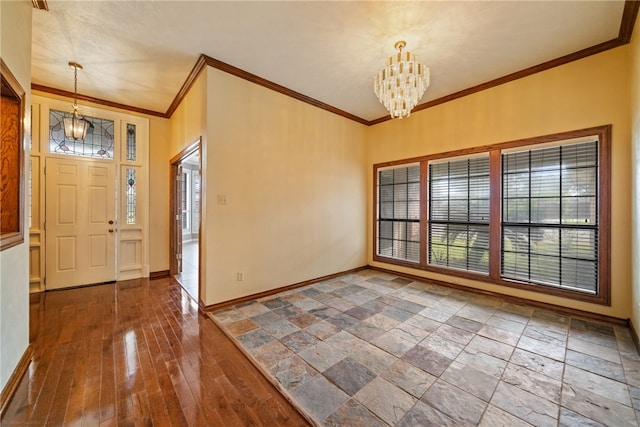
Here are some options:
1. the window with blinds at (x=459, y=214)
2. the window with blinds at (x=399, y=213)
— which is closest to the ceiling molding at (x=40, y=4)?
the window with blinds at (x=399, y=213)

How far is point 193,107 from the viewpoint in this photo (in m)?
3.49

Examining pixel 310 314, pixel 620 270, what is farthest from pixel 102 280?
pixel 620 270

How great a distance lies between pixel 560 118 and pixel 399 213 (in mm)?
2560

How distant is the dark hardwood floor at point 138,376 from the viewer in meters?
1.55

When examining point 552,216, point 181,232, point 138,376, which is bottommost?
point 138,376

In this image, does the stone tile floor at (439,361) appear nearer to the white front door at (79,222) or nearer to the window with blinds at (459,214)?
the window with blinds at (459,214)

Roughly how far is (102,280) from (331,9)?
5.22 m

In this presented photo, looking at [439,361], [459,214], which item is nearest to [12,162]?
[439,361]

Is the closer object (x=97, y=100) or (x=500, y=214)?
(x=500, y=214)

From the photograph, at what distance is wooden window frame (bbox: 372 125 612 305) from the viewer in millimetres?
2789

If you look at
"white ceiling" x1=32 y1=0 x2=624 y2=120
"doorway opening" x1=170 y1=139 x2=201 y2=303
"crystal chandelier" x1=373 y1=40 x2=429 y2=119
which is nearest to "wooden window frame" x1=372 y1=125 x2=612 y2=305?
"white ceiling" x1=32 y1=0 x2=624 y2=120

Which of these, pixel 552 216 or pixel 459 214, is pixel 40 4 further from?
pixel 552 216

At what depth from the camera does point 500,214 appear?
3.58 meters

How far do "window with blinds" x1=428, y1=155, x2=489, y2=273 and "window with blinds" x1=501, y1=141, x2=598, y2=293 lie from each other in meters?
0.27
